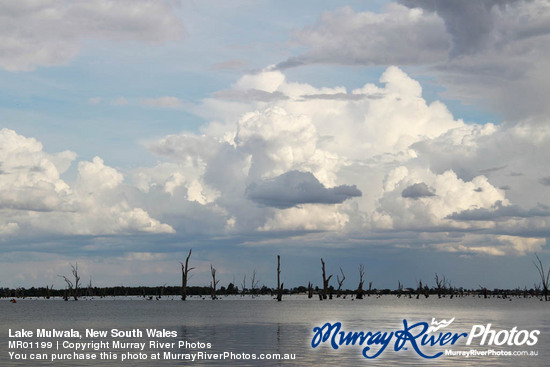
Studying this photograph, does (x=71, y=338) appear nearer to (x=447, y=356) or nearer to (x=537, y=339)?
(x=447, y=356)

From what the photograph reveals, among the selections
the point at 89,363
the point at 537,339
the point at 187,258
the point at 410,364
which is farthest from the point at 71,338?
the point at 187,258

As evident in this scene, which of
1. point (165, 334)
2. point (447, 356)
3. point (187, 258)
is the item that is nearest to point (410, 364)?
point (447, 356)

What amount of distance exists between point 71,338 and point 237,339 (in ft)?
44.4

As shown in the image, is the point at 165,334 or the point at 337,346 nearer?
the point at 337,346

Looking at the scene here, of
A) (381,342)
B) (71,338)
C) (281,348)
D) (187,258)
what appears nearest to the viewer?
(281,348)

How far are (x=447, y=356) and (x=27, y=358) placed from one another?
23767 mm

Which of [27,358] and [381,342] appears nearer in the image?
[27,358]

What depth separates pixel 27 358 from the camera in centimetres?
3712

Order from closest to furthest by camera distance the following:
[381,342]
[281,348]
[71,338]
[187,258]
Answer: [281,348] < [381,342] < [71,338] < [187,258]

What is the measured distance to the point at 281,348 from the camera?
42.1 meters

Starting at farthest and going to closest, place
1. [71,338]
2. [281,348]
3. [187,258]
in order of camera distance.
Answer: [187,258], [71,338], [281,348]

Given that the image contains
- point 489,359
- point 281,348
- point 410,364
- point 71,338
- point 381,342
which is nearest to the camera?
point 410,364

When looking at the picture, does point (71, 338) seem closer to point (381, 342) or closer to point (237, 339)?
point (237, 339)

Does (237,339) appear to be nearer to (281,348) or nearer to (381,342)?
(281,348)
